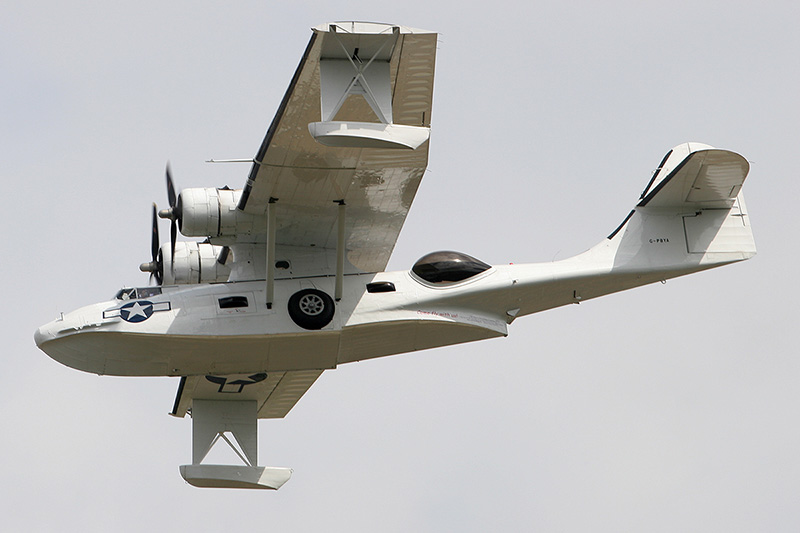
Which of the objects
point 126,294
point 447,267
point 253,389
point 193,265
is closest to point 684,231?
point 447,267

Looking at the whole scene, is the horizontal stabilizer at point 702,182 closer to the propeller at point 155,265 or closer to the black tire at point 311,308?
the black tire at point 311,308

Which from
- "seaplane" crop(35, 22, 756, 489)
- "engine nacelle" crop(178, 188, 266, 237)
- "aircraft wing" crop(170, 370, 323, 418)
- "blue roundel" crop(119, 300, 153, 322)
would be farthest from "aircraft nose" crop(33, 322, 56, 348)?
"aircraft wing" crop(170, 370, 323, 418)

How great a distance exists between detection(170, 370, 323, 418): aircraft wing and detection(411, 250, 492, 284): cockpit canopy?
3.81 metres

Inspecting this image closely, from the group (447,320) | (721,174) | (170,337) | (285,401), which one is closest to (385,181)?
(447,320)

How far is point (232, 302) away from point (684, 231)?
25.9 ft

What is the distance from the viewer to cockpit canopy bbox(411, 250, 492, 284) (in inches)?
817

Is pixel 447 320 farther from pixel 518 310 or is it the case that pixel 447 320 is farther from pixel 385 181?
pixel 385 181

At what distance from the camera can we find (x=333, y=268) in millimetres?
20703

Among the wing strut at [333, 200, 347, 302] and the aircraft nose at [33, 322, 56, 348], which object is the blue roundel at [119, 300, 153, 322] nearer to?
the aircraft nose at [33, 322, 56, 348]

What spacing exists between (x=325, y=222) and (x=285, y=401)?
6291 millimetres

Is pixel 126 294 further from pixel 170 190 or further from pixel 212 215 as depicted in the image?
pixel 170 190

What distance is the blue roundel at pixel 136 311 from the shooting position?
63.4 feet

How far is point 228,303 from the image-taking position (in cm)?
1977

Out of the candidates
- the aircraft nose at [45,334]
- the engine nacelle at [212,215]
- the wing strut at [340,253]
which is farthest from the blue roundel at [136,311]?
the wing strut at [340,253]
